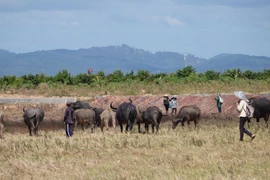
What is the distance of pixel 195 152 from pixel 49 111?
27.5m

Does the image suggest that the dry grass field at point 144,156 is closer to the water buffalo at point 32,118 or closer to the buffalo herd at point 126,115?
the buffalo herd at point 126,115

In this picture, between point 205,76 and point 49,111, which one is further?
point 205,76

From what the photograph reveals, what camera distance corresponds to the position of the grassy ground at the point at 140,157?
1553 centimetres

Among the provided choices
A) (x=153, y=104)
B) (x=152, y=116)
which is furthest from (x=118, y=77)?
(x=152, y=116)

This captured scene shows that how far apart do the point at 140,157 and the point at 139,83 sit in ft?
127

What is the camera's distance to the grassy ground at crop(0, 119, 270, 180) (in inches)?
611

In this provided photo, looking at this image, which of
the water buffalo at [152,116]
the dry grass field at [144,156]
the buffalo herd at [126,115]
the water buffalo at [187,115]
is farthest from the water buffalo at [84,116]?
the water buffalo at [187,115]

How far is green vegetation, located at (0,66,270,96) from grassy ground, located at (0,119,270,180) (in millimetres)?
25622

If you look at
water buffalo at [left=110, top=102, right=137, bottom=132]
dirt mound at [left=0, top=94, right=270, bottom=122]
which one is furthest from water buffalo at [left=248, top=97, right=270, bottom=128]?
water buffalo at [left=110, top=102, right=137, bottom=132]

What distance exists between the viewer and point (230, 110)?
36.3m

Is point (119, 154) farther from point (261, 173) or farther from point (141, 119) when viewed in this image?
point (141, 119)

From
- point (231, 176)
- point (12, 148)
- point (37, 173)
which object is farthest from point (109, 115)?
point (231, 176)

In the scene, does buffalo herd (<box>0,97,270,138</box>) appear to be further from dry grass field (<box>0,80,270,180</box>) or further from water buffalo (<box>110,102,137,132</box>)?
dry grass field (<box>0,80,270,180</box>)

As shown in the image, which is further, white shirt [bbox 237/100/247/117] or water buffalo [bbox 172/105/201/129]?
water buffalo [bbox 172/105/201/129]
